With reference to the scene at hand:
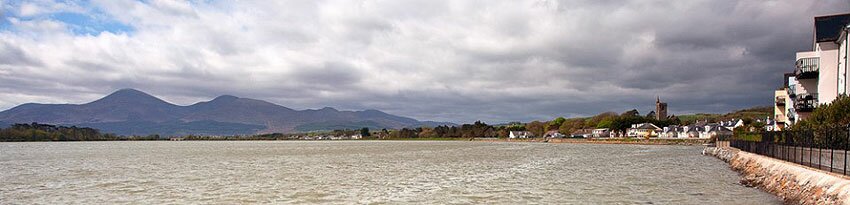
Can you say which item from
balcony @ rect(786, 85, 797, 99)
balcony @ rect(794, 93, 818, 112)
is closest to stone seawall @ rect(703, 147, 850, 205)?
balcony @ rect(794, 93, 818, 112)

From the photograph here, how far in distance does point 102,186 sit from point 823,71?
4314 centimetres

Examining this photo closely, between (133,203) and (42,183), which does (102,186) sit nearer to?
(42,183)

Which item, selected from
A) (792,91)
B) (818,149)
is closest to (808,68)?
(792,91)

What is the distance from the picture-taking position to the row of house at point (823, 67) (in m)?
37.0

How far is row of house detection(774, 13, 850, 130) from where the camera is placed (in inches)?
1457

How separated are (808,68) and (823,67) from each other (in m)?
3.25

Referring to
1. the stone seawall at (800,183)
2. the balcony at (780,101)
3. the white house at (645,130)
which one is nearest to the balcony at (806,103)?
the stone seawall at (800,183)

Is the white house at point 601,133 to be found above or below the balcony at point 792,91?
below

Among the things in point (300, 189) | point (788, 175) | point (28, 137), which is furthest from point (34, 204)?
point (28, 137)

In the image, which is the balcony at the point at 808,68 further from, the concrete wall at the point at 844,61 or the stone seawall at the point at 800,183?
the stone seawall at the point at 800,183

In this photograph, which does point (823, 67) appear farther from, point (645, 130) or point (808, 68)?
Result: point (645, 130)

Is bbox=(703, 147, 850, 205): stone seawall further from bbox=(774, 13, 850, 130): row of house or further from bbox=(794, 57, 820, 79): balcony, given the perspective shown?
bbox=(794, 57, 820, 79): balcony

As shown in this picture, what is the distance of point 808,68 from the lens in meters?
42.9

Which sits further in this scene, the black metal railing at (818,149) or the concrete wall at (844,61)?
the concrete wall at (844,61)
